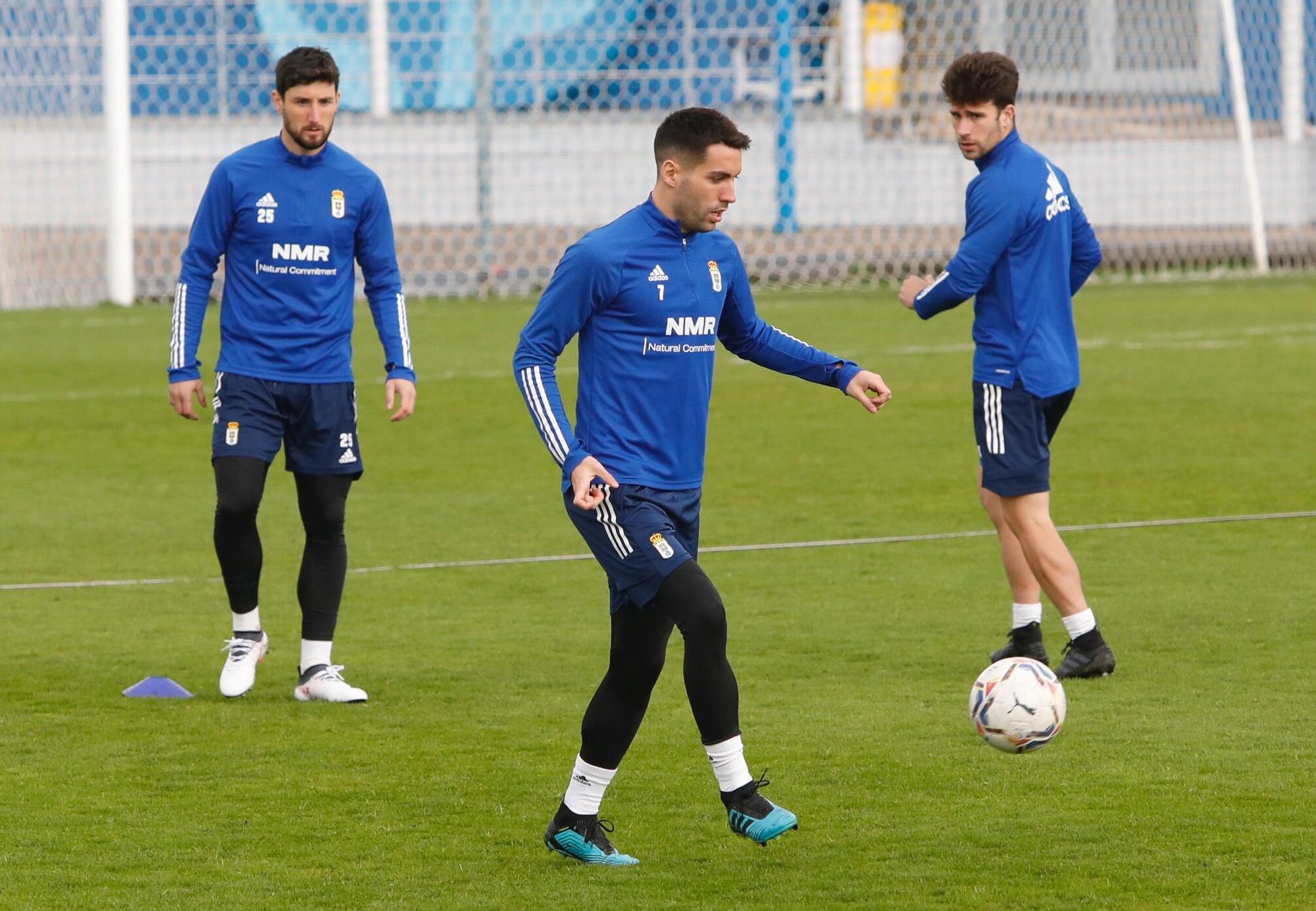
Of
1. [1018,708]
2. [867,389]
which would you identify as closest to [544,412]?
[867,389]

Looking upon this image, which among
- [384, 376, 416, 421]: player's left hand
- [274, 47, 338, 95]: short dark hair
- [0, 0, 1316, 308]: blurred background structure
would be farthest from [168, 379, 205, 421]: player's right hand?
[0, 0, 1316, 308]: blurred background structure

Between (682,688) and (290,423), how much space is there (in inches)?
59.1

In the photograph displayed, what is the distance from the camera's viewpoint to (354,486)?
Result: 11.3 metres

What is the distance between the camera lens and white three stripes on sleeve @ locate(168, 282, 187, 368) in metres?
6.78

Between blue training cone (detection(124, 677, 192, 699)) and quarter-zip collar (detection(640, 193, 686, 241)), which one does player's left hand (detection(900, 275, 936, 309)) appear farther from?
blue training cone (detection(124, 677, 192, 699))

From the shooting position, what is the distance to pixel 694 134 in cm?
481

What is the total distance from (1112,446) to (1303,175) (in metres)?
14.1

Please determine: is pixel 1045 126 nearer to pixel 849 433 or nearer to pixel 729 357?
pixel 729 357

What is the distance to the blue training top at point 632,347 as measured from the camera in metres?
4.86

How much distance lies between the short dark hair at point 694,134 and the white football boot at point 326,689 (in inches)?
95.6

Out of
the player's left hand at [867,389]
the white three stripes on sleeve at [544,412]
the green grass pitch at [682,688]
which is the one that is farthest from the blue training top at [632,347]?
the green grass pitch at [682,688]

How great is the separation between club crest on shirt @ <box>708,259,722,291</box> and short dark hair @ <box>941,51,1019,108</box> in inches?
72.6

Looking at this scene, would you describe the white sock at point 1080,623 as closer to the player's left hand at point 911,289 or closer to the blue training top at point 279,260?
the player's left hand at point 911,289

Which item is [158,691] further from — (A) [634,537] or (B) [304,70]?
(A) [634,537]
